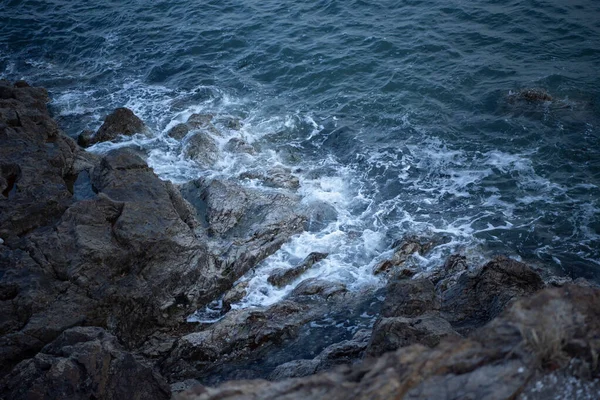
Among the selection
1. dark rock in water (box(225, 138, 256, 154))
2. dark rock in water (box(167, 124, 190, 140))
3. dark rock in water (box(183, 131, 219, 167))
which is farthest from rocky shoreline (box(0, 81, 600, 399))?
dark rock in water (box(167, 124, 190, 140))

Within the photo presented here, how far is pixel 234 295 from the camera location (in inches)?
619

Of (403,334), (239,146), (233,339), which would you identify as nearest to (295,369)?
(233,339)

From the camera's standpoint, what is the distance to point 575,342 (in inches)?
239

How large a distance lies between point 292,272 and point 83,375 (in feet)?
25.4

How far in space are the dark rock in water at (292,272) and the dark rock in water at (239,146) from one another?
7.51m

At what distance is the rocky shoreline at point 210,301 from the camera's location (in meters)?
6.04

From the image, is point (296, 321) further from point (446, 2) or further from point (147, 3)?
point (147, 3)

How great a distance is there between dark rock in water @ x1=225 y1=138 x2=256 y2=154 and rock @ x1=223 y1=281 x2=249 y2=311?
8261mm

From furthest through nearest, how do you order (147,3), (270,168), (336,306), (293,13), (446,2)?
(147,3) < (293,13) < (446,2) < (270,168) < (336,306)

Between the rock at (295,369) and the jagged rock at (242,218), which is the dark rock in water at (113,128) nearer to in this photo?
the jagged rock at (242,218)

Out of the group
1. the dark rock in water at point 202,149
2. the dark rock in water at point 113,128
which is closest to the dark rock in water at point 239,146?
the dark rock in water at point 202,149

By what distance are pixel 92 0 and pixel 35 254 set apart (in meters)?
31.9

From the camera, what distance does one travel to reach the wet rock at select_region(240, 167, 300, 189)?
67.4ft

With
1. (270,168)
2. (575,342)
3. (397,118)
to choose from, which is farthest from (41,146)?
(575,342)
